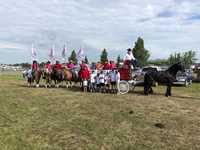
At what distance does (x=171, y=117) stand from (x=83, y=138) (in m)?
3.93

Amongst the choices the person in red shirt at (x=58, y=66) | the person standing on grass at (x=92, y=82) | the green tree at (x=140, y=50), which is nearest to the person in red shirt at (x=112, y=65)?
the person standing on grass at (x=92, y=82)

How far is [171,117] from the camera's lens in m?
13.9

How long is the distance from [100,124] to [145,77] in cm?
878

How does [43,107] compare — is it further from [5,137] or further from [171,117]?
[171,117]

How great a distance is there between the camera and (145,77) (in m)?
21.4

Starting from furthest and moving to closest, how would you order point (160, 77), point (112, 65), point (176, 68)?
point (112, 65), point (176, 68), point (160, 77)

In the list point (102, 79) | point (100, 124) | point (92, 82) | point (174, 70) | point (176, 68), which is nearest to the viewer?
point (100, 124)

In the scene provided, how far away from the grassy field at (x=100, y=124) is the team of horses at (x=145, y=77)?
317 centimetres

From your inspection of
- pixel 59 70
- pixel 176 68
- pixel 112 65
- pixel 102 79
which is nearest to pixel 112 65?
pixel 112 65

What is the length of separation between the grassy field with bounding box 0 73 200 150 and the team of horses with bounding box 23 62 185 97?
317cm

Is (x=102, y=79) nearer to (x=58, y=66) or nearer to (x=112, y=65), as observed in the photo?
(x=112, y=65)

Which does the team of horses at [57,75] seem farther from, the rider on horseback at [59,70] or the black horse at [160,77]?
the black horse at [160,77]

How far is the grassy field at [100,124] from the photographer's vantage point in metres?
11.2

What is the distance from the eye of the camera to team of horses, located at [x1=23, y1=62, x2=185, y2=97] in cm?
2108
